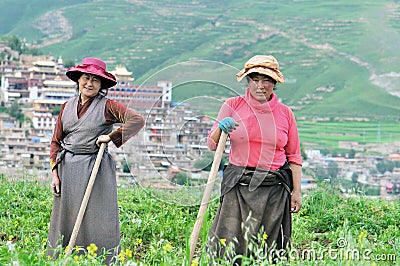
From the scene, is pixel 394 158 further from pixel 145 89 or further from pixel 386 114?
pixel 145 89

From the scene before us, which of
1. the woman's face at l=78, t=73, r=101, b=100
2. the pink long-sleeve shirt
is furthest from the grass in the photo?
the woman's face at l=78, t=73, r=101, b=100

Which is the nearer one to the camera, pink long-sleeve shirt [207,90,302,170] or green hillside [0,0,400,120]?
pink long-sleeve shirt [207,90,302,170]

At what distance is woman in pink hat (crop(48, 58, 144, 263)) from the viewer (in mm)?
4496

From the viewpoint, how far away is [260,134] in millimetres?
4004

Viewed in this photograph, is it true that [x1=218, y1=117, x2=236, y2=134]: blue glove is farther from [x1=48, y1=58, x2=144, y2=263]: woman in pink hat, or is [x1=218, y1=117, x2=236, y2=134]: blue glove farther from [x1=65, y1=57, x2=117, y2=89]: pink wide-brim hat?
[x1=65, y1=57, x2=117, y2=89]: pink wide-brim hat

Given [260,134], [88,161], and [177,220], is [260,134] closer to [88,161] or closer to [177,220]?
[88,161]

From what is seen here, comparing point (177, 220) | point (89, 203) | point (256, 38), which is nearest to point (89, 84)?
point (89, 203)

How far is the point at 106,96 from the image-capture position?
4629 millimetres

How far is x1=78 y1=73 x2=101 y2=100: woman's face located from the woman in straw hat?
100 centimetres

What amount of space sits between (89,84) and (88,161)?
1.64 feet

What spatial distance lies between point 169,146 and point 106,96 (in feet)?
3.19

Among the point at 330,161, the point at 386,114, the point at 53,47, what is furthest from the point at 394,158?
the point at 53,47

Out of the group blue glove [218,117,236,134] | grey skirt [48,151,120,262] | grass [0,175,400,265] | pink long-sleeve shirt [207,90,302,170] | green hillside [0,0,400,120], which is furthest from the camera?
green hillside [0,0,400,120]

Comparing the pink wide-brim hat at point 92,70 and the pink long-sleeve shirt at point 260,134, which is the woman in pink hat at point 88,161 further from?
the pink long-sleeve shirt at point 260,134
